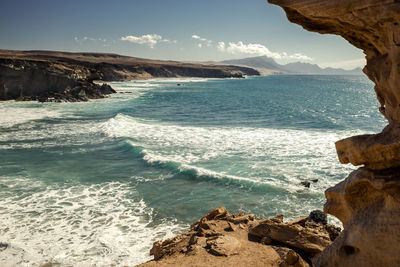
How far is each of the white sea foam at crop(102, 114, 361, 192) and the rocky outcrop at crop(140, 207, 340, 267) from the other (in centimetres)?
613

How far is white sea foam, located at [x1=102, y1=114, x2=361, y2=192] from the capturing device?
16.8m

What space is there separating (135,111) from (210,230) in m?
33.3

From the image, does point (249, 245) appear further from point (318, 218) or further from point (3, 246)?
point (3, 246)

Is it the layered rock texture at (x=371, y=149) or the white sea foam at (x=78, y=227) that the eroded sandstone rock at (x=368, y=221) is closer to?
the layered rock texture at (x=371, y=149)

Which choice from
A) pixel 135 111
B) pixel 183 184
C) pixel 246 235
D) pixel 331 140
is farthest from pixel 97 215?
pixel 135 111

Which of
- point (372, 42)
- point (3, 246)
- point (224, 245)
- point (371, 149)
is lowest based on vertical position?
point (3, 246)

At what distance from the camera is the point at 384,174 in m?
5.50

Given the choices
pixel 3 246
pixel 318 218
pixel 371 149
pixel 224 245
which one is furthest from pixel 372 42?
pixel 3 246

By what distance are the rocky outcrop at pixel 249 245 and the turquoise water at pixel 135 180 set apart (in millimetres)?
1566

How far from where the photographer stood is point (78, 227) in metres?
11.5

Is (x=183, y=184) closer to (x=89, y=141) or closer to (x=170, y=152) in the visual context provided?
(x=170, y=152)

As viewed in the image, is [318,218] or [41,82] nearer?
[318,218]

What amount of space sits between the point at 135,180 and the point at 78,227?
199 inches

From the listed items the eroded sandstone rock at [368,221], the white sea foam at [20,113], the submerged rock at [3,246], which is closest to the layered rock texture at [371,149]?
the eroded sandstone rock at [368,221]
